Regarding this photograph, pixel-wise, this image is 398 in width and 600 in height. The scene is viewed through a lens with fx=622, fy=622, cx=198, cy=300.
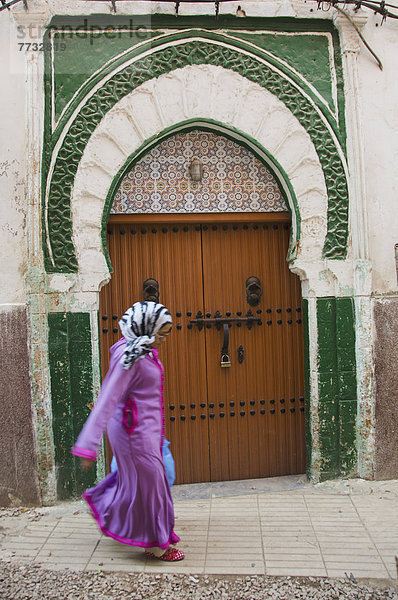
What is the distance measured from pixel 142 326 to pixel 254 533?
148 cm

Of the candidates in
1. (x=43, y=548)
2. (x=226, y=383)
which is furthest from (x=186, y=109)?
(x=43, y=548)

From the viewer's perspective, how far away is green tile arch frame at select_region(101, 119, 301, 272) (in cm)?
416

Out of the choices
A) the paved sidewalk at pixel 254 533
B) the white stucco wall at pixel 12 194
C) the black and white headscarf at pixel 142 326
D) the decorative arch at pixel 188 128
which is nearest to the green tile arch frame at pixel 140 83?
the decorative arch at pixel 188 128

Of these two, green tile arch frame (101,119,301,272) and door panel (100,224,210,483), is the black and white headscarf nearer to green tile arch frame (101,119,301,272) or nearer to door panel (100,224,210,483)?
green tile arch frame (101,119,301,272)

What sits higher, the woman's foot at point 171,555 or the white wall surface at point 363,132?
the white wall surface at point 363,132

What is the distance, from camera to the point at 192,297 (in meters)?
4.49

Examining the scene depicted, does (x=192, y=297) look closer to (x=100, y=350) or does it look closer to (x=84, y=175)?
(x=100, y=350)

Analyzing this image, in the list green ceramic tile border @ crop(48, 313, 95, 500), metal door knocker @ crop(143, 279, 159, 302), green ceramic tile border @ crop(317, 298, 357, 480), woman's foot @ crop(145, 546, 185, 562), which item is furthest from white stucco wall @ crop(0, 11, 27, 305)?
green ceramic tile border @ crop(317, 298, 357, 480)

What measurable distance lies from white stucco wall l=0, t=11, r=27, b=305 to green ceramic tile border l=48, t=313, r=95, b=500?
1.15 ft

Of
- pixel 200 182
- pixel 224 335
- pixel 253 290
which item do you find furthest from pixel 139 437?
pixel 200 182

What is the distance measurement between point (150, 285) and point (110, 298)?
298 mm

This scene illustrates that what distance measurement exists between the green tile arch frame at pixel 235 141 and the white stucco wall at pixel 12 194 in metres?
0.55

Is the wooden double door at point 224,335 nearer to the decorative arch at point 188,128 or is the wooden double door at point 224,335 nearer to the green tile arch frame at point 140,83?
the decorative arch at point 188,128

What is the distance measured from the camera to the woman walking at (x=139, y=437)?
3.13 metres
